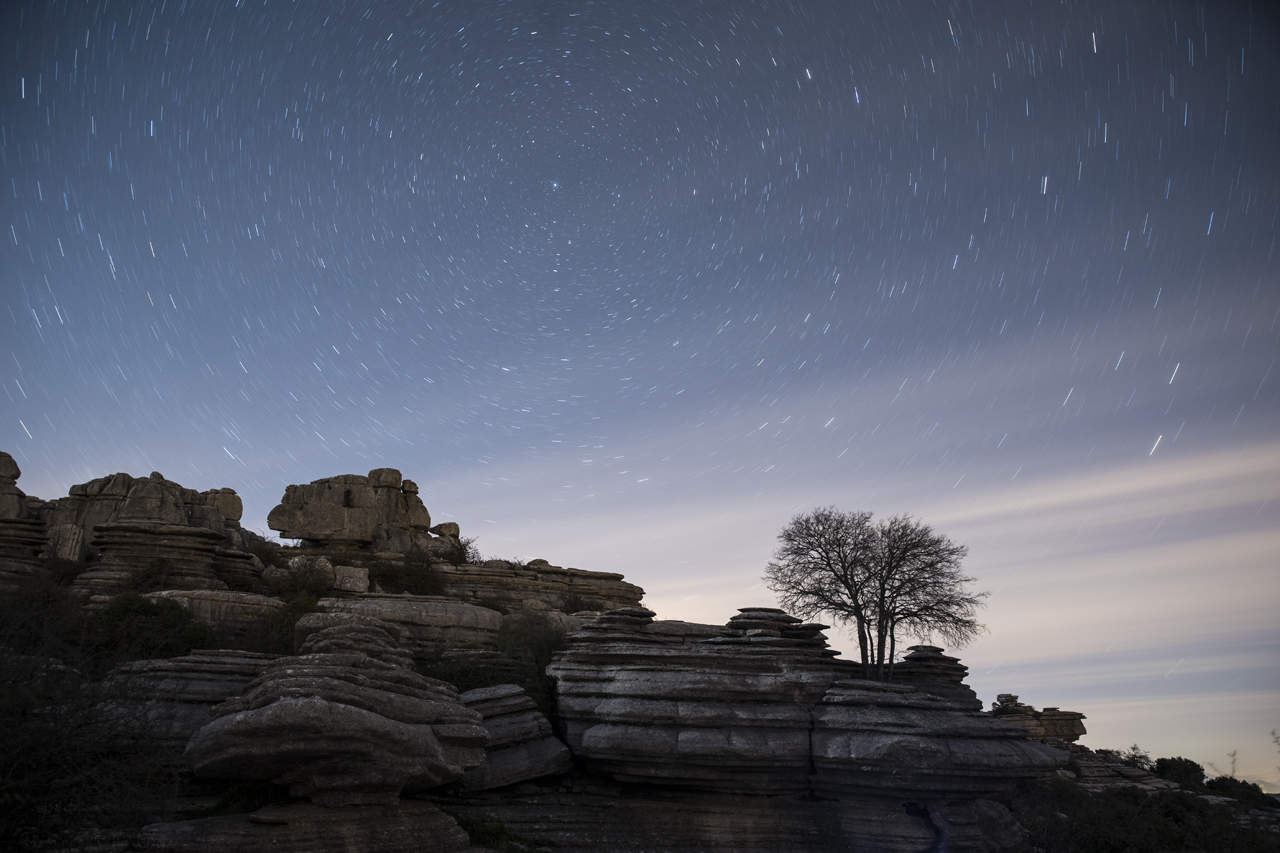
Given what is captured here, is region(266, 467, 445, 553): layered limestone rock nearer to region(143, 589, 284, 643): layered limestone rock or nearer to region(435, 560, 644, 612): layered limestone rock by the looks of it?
region(435, 560, 644, 612): layered limestone rock

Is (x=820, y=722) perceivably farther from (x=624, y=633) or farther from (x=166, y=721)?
(x=166, y=721)

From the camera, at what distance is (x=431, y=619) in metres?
25.2

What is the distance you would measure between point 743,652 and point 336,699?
36.7 feet

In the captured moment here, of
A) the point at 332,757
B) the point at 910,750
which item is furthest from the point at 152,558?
the point at 910,750

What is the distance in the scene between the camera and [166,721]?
14781 mm

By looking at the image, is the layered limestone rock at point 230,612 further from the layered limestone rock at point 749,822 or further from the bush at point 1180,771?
the bush at point 1180,771

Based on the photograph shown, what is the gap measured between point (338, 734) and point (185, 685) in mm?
5039

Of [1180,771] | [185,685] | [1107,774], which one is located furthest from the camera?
[1180,771]

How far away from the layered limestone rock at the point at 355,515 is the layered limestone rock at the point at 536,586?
8675 millimetres

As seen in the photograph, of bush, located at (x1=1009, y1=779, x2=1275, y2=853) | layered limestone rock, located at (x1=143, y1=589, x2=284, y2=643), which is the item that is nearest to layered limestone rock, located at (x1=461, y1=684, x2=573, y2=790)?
layered limestone rock, located at (x1=143, y1=589, x2=284, y2=643)

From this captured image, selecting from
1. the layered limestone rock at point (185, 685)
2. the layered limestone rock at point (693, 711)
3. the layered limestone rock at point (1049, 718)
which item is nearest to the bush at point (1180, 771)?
the layered limestone rock at point (1049, 718)

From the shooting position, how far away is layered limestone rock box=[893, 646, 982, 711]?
1161 inches

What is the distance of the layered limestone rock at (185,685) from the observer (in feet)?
46.6

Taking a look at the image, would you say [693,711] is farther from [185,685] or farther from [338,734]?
[185,685]
